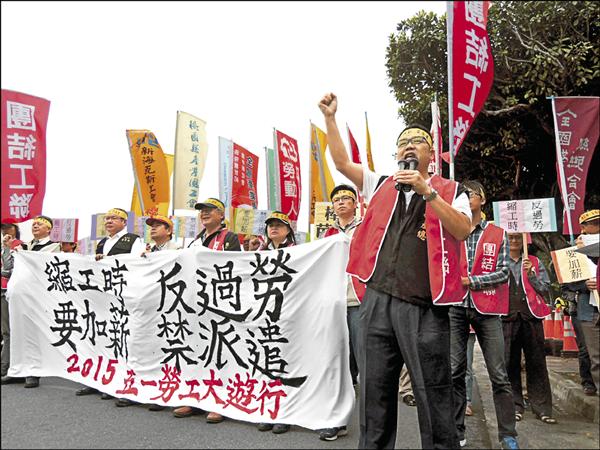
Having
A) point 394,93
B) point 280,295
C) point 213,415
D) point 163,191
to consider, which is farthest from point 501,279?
point 394,93

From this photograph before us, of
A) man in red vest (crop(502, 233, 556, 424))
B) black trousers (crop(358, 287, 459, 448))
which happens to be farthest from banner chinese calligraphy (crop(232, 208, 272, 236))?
black trousers (crop(358, 287, 459, 448))

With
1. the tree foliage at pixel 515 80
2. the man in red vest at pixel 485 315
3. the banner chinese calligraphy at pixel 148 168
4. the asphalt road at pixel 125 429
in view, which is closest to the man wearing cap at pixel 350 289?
the asphalt road at pixel 125 429

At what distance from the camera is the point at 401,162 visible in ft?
8.13

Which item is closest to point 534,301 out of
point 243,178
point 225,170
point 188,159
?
point 188,159

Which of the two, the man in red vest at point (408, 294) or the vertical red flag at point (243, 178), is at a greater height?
the vertical red flag at point (243, 178)

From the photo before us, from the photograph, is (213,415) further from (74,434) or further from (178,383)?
(74,434)

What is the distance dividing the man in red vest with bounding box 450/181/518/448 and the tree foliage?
27.2ft

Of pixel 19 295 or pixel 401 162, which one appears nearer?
pixel 401 162

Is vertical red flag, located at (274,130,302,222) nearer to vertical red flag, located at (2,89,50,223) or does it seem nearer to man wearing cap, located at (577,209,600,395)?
man wearing cap, located at (577,209,600,395)

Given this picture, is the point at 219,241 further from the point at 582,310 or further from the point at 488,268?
the point at 582,310

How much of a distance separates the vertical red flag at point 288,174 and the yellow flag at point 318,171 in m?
0.27

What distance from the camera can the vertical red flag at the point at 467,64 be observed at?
13.0 feet

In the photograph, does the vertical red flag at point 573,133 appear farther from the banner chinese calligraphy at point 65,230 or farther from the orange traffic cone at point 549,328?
the banner chinese calligraphy at point 65,230

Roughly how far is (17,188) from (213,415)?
222 centimetres
